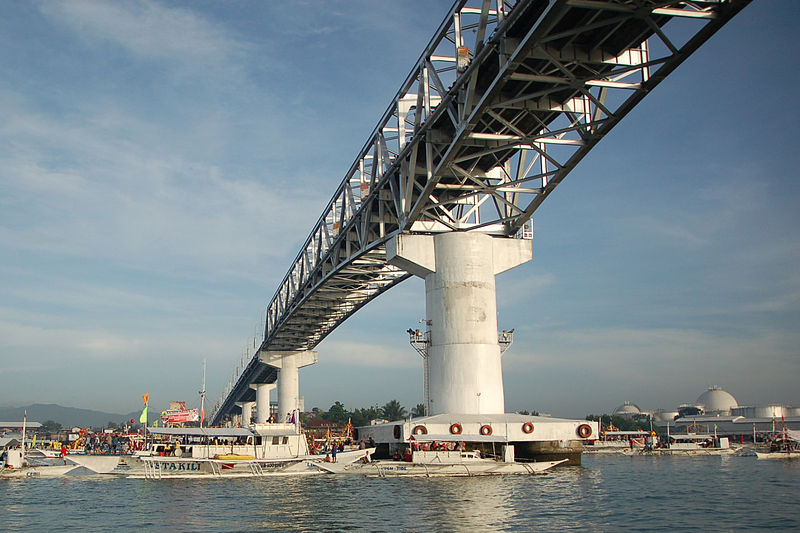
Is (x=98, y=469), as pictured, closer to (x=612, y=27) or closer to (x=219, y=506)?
(x=219, y=506)

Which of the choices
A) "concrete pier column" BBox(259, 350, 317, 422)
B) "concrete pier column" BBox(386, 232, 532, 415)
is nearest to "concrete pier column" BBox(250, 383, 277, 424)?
"concrete pier column" BBox(259, 350, 317, 422)

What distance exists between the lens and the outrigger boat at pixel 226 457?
51.2 m

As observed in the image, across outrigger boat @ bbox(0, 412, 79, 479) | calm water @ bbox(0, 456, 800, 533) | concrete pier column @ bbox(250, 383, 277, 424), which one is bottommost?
calm water @ bbox(0, 456, 800, 533)

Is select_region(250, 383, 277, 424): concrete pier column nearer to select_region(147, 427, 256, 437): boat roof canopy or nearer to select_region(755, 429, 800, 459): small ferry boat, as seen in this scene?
select_region(147, 427, 256, 437): boat roof canopy

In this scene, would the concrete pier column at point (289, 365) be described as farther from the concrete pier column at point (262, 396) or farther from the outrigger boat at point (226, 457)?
the outrigger boat at point (226, 457)

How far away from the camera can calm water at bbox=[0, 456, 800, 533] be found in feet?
94.9

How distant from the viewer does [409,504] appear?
33969mm

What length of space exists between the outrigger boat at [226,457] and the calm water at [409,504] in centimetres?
209

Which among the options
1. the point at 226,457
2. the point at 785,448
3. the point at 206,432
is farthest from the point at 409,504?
the point at 785,448

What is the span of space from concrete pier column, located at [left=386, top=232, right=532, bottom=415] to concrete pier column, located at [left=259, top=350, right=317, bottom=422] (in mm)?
60561

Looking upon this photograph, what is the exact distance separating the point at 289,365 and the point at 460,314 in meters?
64.8

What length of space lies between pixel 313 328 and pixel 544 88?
64.5m

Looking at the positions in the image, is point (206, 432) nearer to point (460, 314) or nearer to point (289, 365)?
point (460, 314)

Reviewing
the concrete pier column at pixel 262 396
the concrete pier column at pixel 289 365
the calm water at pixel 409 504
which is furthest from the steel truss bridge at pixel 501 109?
the concrete pier column at pixel 262 396
